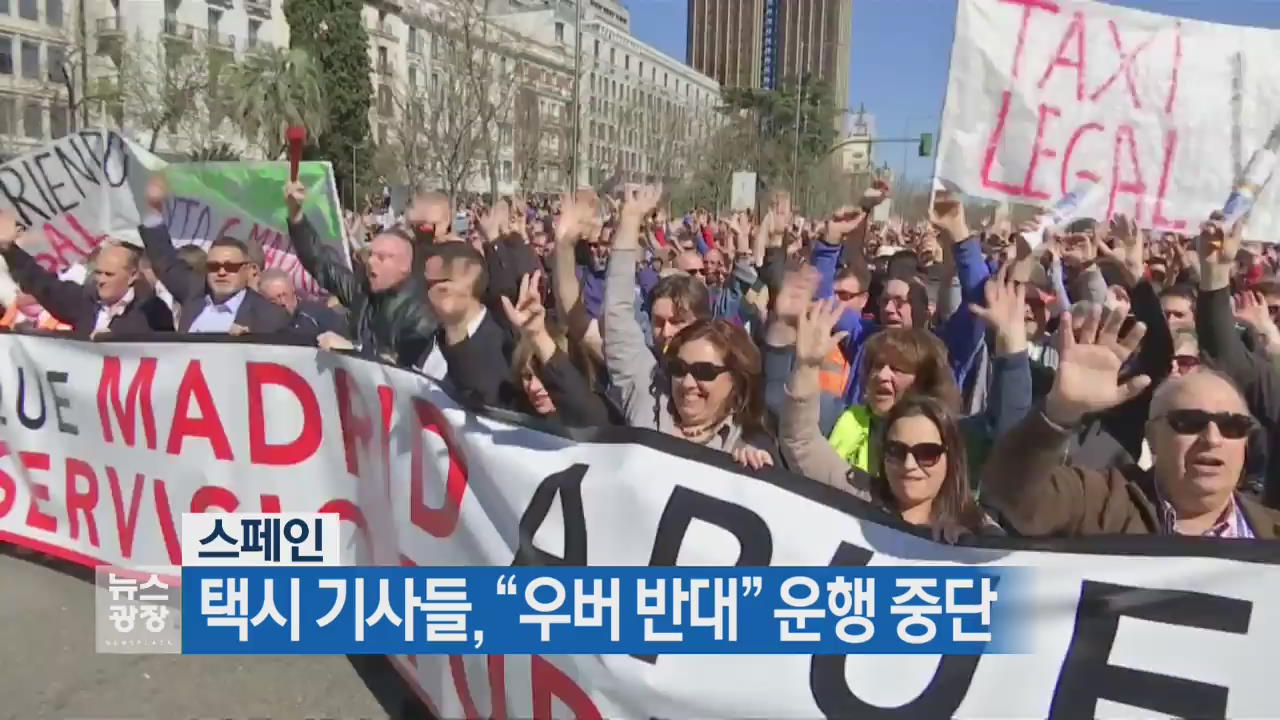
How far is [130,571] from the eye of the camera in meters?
4.27

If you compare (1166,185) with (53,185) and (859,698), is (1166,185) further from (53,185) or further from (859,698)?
(53,185)

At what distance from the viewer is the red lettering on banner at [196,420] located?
4.04m

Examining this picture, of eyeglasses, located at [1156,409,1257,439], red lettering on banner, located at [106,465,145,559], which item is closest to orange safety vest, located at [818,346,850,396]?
eyeglasses, located at [1156,409,1257,439]

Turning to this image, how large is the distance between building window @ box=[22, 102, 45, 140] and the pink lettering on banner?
4744 centimetres

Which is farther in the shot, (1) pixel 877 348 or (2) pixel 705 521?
(1) pixel 877 348

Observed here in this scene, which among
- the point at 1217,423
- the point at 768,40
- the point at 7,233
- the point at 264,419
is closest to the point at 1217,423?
the point at 1217,423

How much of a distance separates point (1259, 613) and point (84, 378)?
4.42 metres

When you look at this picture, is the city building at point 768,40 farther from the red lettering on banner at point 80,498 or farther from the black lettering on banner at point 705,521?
the black lettering on banner at point 705,521

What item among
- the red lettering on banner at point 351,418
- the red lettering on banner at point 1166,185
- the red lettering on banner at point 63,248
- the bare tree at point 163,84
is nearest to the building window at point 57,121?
the bare tree at point 163,84

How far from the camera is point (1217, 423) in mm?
2199

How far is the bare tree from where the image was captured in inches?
1344

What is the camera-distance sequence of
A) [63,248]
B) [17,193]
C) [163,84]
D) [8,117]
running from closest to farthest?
[17,193] → [63,248] → [163,84] → [8,117]

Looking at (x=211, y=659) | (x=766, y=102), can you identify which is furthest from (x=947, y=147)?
(x=766, y=102)
